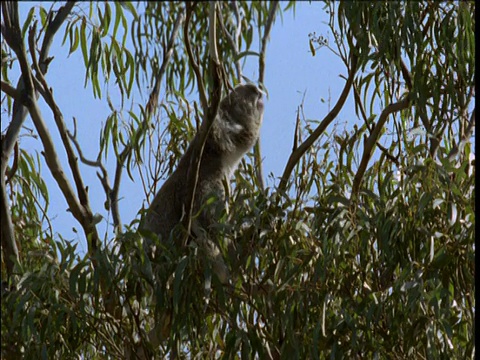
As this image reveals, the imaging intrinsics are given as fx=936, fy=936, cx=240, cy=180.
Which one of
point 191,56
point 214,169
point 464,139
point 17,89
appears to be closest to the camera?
point 191,56

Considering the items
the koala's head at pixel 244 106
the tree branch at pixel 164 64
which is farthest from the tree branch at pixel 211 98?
the tree branch at pixel 164 64

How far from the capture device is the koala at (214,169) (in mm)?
2703

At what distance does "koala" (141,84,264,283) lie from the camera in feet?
8.87

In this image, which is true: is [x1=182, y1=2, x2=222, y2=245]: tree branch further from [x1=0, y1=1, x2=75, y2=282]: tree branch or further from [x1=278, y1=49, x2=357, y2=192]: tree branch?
[x1=0, y1=1, x2=75, y2=282]: tree branch

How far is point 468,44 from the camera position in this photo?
251 cm

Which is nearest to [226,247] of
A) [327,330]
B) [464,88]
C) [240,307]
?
[240,307]

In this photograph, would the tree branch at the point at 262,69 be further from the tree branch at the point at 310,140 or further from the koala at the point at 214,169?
the tree branch at the point at 310,140

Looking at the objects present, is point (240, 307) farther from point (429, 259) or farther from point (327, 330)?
point (429, 259)

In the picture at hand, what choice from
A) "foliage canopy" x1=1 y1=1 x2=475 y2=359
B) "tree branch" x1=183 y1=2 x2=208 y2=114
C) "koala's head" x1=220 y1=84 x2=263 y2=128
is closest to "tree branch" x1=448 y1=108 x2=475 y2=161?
"foliage canopy" x1=1 y1=1 x2=475 y2=359

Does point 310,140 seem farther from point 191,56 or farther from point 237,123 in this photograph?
point 191,56

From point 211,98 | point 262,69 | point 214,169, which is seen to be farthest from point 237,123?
point 211,98

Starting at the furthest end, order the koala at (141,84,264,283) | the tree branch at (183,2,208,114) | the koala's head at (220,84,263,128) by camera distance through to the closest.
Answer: the koala's head at (220,84,263,128) < the koala at (141,84,264,283) < the tree branch at (183,2,208,114)

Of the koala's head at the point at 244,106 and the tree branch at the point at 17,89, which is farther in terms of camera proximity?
the koala's head at the point at 244,106

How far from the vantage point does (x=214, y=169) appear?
289cm
